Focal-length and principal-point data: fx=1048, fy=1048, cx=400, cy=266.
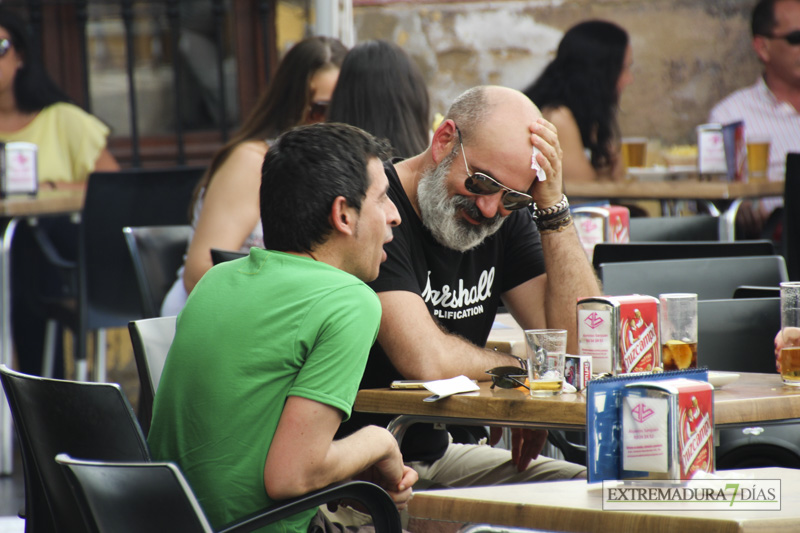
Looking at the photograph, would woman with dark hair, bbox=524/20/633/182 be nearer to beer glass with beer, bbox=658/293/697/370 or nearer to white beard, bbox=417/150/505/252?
white beard, bbox=417/150/505/252

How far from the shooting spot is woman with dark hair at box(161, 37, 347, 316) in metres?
3.35

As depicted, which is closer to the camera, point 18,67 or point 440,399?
point 440,399

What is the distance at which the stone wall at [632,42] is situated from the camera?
573 cm

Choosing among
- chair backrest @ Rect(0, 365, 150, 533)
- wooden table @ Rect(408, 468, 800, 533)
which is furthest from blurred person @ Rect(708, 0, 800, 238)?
chair backrest @ Rect(0, 365, 150, 533)

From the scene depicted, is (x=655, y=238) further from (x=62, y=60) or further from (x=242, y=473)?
(x=62, y=60)

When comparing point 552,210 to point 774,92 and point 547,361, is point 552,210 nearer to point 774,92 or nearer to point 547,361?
point 547,361

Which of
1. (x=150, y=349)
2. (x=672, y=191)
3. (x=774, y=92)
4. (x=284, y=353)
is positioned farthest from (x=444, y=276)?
(x=774, y=92)

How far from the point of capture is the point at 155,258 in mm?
3643

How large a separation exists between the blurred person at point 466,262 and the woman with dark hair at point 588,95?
2464mm

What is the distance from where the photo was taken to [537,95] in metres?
5.13

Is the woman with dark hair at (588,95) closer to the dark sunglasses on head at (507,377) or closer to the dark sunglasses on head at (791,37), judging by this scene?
the dark sunglasses on head at (791,37)

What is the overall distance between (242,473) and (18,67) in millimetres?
4015

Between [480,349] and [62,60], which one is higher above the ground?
[62,60]

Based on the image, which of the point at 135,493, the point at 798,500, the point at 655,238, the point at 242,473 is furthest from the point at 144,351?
the point at 655,238
